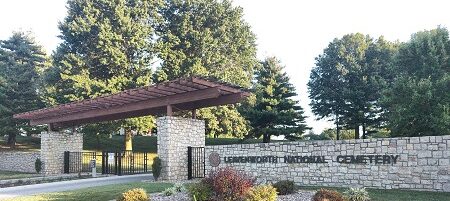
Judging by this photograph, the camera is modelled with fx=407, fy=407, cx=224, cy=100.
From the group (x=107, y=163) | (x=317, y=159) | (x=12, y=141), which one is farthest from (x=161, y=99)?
(x=12, y=141)

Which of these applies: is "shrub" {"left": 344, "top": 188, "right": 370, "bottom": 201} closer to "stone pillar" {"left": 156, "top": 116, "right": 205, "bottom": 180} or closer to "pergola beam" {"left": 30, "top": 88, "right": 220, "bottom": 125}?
"pergola beam" {"left": 30, "top": 88, "right": 220, "bottom": 125}

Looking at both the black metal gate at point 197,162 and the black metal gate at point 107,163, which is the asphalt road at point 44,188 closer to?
the black metal gate at point 197,162

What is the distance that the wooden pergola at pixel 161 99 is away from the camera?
46.1 feet

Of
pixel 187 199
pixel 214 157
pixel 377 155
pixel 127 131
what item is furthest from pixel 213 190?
pixel 127 131

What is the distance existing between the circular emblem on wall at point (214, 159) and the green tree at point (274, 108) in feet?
40.8

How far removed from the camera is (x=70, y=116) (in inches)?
837

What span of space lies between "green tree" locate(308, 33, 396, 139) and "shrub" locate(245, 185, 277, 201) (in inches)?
1004

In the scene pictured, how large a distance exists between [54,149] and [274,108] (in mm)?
14136

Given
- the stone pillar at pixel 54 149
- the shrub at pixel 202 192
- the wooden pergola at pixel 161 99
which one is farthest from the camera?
the stone pillar at pixel 54 149

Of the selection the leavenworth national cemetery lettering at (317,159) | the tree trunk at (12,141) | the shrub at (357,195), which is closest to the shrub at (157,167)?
the leavenworth national cemetery lettering at (317,159)

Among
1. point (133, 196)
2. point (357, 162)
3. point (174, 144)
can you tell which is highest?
point (174, 144)

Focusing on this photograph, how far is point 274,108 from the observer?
28000 mm

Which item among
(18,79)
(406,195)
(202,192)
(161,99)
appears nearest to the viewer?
(202,192)

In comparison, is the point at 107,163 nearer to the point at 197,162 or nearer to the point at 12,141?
the point at 197,162
